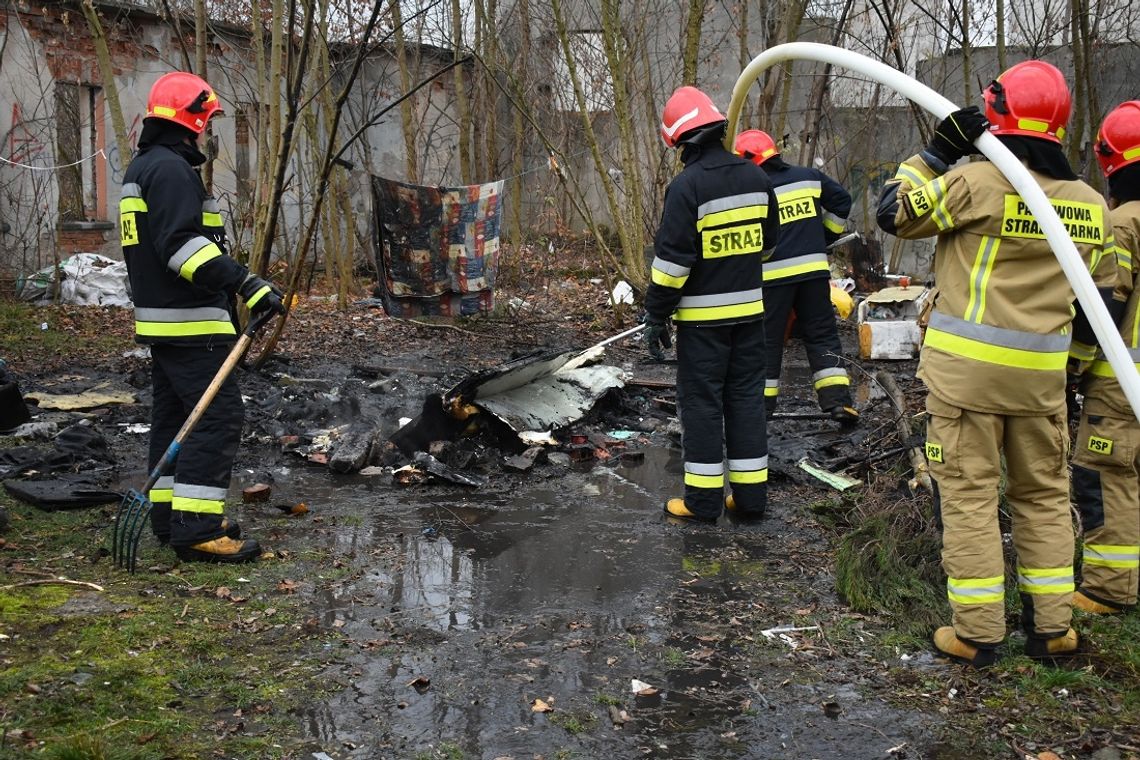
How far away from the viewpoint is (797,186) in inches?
284

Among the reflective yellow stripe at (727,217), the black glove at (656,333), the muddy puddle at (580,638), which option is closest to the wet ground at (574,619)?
the muddy puddle at (580,638)

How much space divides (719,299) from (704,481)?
3.23 feet

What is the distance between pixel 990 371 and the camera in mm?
3551

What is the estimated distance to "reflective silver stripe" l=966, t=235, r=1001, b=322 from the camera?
356 cm

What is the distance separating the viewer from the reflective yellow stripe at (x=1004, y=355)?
3533 mm

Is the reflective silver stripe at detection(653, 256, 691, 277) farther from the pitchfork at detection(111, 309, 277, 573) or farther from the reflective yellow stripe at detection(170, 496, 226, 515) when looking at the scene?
the reflective yellow stripe at detection(170, 496, 226, 515)

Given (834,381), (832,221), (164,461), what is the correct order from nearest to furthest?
(164,461) < (834,381) < (832,221)

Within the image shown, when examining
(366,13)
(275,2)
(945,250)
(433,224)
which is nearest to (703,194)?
(945,250)

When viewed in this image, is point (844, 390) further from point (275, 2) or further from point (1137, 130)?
point (275, 2)

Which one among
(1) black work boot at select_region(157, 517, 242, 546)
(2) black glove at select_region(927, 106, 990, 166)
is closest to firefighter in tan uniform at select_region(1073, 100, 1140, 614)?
(2) black glove at select_region(927, 106, 990, 166)

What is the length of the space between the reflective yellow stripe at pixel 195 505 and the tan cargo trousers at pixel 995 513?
126 inches

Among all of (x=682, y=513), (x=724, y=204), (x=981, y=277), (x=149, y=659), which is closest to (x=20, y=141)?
(x=724, y=204)

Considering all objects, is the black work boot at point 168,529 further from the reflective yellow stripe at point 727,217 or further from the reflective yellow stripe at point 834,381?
the reflective yellow stripe at point 834,381

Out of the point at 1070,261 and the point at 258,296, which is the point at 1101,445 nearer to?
the point at 1070,261
